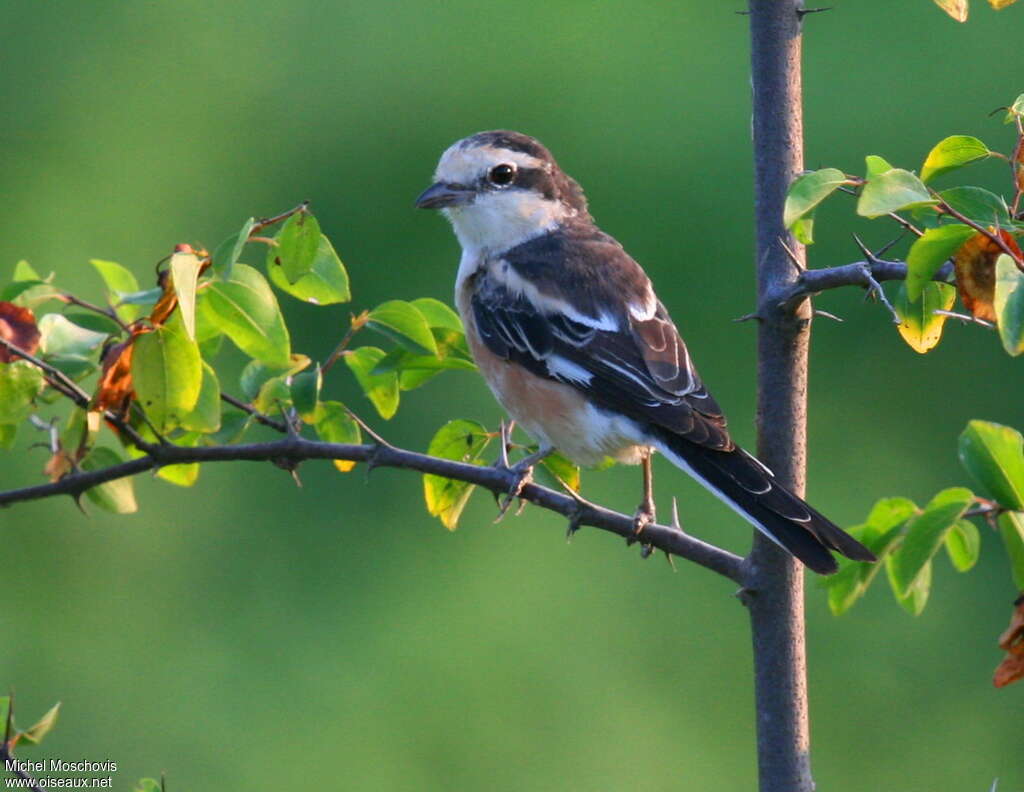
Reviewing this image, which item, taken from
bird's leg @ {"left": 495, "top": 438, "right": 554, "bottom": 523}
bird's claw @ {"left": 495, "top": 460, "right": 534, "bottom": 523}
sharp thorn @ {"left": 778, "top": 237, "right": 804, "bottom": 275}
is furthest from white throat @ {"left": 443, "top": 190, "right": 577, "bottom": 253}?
sharp thorn @ {"left": 778, "top": 237, "right": 804, "bottom": 275}

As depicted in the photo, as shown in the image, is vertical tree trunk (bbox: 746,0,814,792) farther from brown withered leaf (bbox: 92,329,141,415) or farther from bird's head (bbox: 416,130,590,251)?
bird's head (bbox: 416,130,590,251)

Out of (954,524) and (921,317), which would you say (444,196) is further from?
(954,524)

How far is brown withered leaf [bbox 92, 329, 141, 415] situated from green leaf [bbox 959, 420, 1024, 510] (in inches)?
64.2

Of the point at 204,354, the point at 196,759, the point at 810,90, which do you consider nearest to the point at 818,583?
the point at 204,354

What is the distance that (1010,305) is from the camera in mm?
2035

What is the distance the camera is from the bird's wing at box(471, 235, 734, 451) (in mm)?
3879

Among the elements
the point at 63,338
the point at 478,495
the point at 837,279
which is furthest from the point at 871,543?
the point at 478,495

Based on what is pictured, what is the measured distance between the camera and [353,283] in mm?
7941

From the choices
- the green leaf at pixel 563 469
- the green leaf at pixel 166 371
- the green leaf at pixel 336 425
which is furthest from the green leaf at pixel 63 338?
the green leaf at pixel 563 469

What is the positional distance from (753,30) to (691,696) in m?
4.15

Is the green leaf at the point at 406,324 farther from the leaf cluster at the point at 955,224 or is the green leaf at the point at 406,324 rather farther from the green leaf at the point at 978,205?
the green leaf at the point at 978,205

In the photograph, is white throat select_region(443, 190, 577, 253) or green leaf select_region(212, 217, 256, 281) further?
white throat select_region(443, 190, 577, 253)

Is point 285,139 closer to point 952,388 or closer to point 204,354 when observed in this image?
point 952,388

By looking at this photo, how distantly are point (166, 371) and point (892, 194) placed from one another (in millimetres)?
1471
